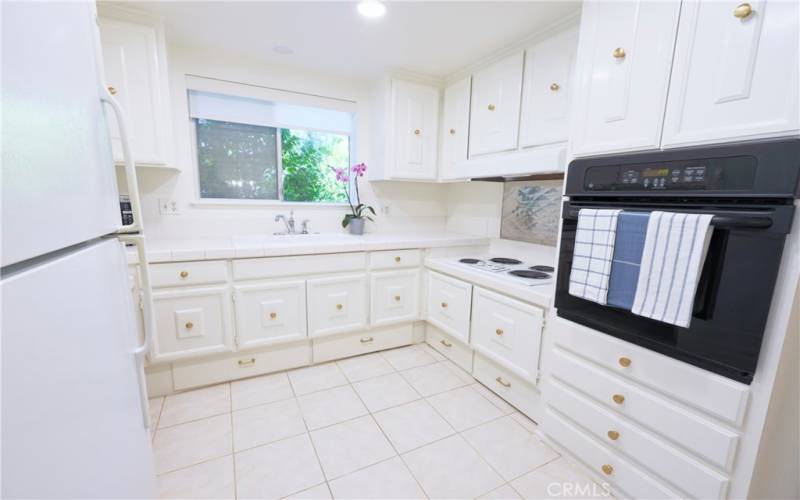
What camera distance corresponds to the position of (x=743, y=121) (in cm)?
100

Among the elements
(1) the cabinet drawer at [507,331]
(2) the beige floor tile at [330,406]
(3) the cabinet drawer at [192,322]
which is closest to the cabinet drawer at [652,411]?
(1) the cabinet drawer at [507,331]

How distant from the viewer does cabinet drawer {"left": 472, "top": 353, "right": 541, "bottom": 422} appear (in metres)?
1.87

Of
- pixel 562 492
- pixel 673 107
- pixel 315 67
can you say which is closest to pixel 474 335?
pixel 562 492

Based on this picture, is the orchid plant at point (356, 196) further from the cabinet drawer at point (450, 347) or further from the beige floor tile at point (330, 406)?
the beige floor tile at point (330, 406)

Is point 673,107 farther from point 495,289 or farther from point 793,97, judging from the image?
point 495,289

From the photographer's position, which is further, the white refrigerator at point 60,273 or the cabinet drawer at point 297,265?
the cabinet drawer at point 297,265

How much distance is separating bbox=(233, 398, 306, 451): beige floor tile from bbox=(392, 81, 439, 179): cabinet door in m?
1.87

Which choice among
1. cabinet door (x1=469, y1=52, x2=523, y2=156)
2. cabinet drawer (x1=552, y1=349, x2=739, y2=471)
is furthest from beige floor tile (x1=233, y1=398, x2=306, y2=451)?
cabinet door (x1=469, y1=52, x2=523, y2=156)

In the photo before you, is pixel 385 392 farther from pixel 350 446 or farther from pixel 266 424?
pixel 266 424

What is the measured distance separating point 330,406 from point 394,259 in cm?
111

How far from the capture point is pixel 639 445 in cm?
129

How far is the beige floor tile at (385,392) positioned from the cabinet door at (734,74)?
1841mm

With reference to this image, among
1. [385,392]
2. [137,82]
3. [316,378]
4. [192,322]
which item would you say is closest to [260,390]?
[316,378]

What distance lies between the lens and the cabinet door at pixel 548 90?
186 centimetres
